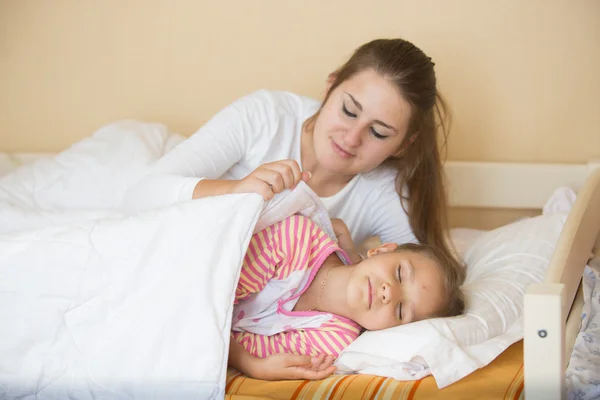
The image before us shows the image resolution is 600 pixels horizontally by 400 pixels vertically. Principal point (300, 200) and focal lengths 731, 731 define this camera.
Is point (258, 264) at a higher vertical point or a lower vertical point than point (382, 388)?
higher

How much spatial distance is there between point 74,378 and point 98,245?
221mm

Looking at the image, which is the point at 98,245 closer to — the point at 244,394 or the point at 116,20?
the point at 244,394

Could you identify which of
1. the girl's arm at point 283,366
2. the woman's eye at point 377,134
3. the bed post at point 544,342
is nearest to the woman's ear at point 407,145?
the woman's eye at point 377,134

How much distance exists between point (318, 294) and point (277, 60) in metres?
0.93

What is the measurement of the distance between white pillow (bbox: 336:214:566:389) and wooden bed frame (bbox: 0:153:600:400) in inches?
4.1

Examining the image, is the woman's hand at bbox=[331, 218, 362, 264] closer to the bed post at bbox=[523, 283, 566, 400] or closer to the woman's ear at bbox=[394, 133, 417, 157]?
the woman's ear at bbox=[394, 133, 417, 157]

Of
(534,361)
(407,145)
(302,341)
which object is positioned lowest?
(302,341)

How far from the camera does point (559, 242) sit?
1207 mm

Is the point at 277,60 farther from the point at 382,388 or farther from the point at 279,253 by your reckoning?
the point at 382,388

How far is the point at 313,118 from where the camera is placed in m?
1.68

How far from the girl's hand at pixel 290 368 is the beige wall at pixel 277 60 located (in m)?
1.03

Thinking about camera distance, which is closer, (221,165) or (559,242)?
(559,242)

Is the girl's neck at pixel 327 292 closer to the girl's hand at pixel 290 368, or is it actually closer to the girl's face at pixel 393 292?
the girl's face at pixel 393 292

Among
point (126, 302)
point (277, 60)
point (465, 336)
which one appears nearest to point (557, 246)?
point (465, 336)
